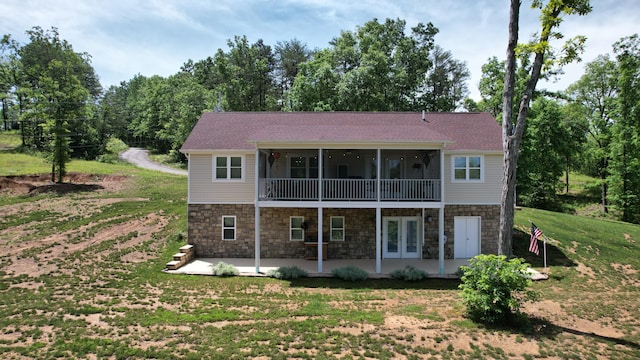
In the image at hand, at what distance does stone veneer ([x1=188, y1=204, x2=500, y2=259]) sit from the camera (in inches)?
661

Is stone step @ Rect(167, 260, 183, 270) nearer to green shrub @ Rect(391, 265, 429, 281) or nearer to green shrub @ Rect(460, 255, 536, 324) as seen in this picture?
green shrub @ Rect(391, 265, 429, 281)

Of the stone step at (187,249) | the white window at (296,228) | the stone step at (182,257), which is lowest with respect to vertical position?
the stone step at (182,257)

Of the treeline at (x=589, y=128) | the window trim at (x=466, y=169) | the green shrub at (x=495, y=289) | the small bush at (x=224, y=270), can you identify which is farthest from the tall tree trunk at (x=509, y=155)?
the treeline at (x=589, y=128)

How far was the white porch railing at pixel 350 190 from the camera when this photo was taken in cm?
1523

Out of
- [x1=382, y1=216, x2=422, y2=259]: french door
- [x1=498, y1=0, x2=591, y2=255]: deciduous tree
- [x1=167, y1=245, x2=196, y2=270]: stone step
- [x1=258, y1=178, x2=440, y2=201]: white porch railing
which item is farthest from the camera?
[x1=382, y1=216, x2=422, y2=259]: french door

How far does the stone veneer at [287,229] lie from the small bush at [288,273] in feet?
8.51

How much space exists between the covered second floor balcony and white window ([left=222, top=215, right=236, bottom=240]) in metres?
2.38

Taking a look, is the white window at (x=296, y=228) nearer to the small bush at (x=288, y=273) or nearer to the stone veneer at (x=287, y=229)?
the stone veneer at (x=287, y=229)

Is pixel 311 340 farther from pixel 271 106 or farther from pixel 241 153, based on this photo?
pixel 271 106

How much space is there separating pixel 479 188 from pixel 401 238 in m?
4.01

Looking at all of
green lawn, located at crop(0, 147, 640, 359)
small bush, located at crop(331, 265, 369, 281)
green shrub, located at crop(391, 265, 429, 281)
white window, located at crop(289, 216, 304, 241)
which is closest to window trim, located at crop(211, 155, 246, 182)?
white window, located at crop(289, 216, 304, 241)

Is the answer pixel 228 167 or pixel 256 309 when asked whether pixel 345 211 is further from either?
pixel 256 309

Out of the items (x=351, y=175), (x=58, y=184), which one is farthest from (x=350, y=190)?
(x=58, y=184)

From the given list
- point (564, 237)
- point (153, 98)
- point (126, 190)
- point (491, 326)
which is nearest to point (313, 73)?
point (126, 190)
